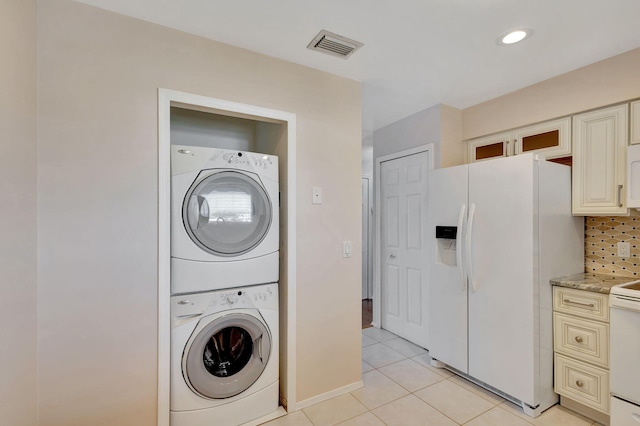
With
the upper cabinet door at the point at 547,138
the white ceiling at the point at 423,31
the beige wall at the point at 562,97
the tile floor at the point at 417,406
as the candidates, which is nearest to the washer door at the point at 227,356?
the tile floor at the point at 417,406

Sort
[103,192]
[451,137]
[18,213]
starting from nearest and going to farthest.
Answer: [18,213] < [103,192] < [451,137]

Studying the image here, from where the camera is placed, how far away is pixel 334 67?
2.21m

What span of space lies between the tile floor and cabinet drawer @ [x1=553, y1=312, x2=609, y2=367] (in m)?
0.43

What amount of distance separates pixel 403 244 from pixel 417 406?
1602mm

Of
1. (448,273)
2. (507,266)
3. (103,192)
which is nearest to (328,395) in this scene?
(448,273)

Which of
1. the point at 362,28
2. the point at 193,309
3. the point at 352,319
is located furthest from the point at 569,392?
the point at 362,28

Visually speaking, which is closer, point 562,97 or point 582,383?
point 582,383

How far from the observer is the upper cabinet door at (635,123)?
6.41 feet

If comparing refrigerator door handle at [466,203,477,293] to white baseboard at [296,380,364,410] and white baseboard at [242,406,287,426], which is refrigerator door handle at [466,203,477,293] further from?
white baseboard at [242,406,287,426]

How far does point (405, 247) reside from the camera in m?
3.31

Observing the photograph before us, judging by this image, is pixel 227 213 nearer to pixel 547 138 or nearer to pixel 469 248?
pixel 469 248

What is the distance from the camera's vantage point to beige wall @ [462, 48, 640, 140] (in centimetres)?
202

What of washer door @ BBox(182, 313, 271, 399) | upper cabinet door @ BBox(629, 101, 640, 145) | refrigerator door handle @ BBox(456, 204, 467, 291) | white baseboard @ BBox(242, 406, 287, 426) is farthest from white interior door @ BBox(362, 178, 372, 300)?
upper cabinet door @ BBox(629, 101, 640, 145)

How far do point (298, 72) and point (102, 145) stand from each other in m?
1.33
